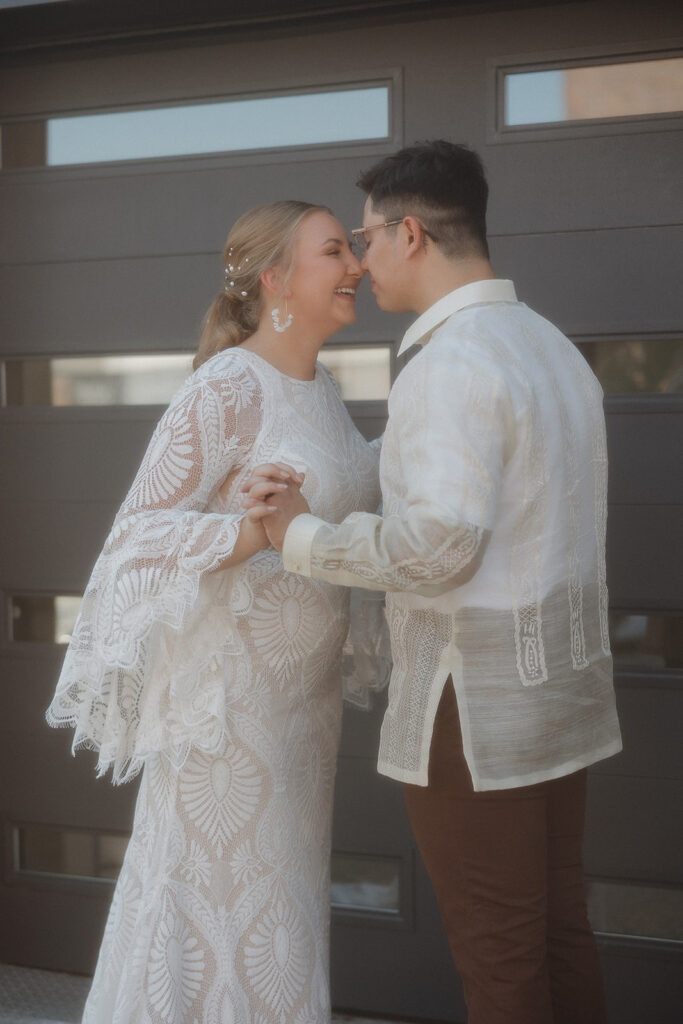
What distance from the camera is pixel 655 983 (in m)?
2.73

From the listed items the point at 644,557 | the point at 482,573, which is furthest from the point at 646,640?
the point at 482,573

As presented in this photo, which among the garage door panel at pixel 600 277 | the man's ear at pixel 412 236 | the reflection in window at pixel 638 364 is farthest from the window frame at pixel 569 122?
the man's ear at pixel 412 236

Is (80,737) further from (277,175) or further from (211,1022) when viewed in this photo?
(277,175)

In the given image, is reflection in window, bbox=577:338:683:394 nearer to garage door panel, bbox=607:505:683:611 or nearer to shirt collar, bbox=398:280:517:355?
garage door panel, bbox=607:505:683:611

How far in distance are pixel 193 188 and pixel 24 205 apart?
50 centimetres

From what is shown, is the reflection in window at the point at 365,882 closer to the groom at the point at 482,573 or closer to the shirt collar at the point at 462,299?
the groom at the point at 482,573

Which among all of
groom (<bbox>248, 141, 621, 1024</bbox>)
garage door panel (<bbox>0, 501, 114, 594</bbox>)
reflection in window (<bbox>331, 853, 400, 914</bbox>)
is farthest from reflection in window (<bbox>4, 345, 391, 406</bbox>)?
reflection in window (<bbox>331, 853, 400, 914</bbox>)

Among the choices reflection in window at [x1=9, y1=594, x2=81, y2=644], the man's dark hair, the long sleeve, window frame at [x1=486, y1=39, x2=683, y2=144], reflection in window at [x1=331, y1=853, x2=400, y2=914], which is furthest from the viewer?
reflection in window at [x1=9, y1=594, x2=81, y2=644]

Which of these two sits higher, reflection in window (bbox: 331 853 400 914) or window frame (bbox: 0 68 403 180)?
window frame (bbox: 0 68 403 180)

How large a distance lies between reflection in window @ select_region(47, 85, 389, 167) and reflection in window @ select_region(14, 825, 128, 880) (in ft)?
6.21

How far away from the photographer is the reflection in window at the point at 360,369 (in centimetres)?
284

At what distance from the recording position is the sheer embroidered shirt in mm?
1644

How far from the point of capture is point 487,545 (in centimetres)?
170

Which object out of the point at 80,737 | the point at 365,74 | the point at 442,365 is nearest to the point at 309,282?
the point at 442,365
